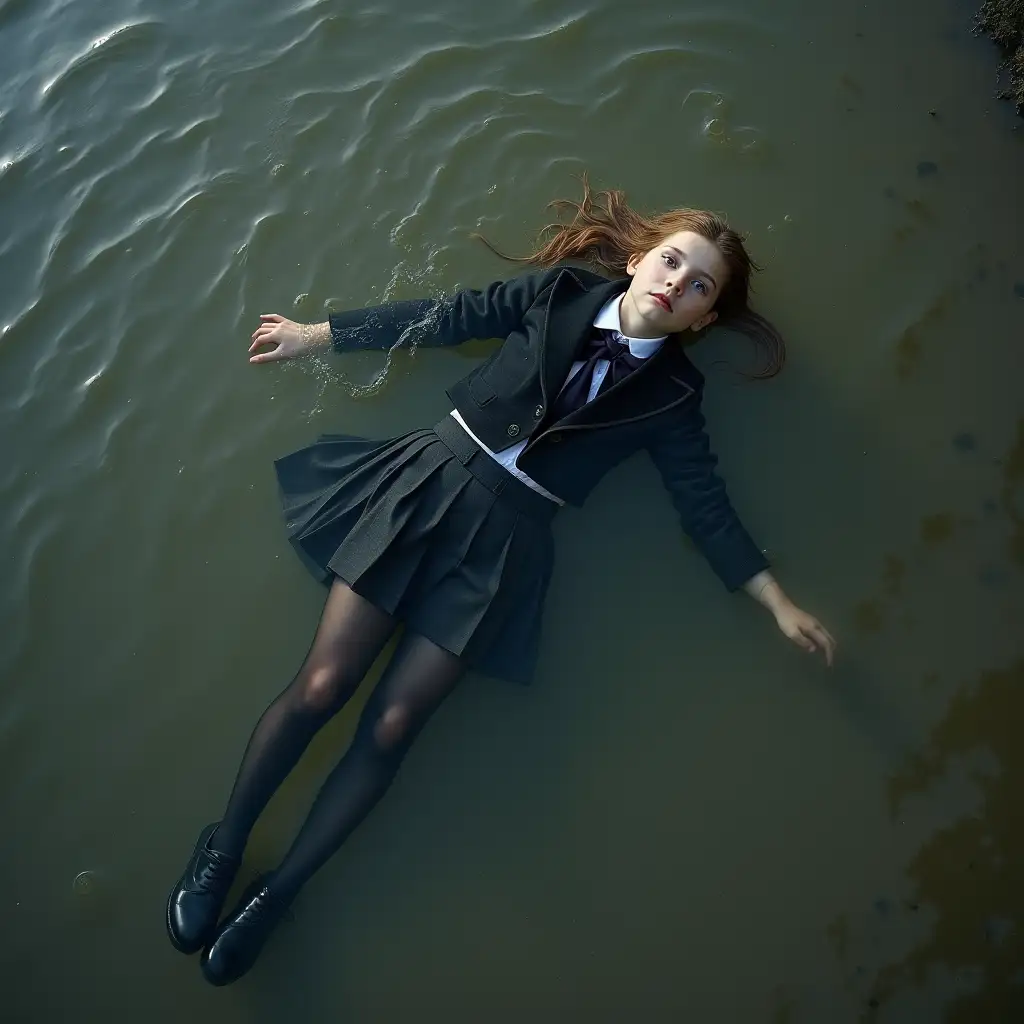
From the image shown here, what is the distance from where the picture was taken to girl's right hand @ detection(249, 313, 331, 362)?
13.8ft

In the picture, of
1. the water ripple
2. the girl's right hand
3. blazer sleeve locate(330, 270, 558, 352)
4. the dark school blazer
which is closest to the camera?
the dark school blazer

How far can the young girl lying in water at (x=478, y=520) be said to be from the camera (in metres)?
3.59

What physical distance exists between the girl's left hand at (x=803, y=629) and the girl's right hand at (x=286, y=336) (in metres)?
2.51

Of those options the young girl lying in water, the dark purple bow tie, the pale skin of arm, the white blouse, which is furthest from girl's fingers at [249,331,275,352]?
the dark purple bow tie

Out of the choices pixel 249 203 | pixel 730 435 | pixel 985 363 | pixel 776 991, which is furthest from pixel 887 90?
pixel 776 991

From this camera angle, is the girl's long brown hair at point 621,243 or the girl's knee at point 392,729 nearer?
the girl's knee at point 392,729

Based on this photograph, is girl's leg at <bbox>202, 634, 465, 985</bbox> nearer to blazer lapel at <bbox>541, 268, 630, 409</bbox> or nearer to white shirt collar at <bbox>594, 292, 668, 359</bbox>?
blazer lapel at <bbox>541, 268, 630, 409</bbox>

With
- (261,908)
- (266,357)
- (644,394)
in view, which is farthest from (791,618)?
(266,357)

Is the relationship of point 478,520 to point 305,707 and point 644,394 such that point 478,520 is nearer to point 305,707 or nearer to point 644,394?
point 644,394

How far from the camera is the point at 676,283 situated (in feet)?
11.7

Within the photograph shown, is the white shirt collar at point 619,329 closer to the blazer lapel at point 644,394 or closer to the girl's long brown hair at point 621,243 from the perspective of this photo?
the blazer lapel at point 644,394

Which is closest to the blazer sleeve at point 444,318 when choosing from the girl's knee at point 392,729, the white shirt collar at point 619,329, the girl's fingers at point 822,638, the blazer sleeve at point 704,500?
the white shirt collar at point 619,329

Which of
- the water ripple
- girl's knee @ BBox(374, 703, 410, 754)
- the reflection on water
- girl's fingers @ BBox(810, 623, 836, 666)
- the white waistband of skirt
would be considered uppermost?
the water ripple

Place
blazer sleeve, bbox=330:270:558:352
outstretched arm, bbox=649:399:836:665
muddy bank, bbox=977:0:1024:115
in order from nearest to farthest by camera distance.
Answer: outstretched arm, bbox=649:399:836:665 < blazer sleeve, bbox=330:270:558:352 < muddy bank, bbox=977:0:1024:115
